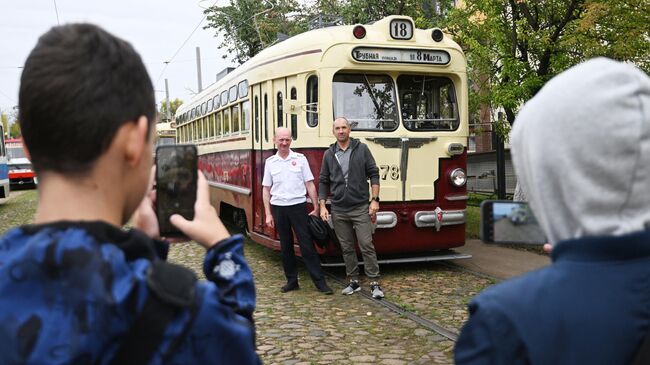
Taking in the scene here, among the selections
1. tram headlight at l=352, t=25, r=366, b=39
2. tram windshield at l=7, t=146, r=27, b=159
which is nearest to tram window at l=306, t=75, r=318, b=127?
tram headlight at l=352, t=25, r=366, b=39

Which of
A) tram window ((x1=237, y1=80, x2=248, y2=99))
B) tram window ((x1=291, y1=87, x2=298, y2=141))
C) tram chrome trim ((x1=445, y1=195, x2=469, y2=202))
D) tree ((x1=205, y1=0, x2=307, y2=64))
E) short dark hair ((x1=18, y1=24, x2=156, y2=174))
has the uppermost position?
tree ((x1=205, y1=0, x2=307, y2=64))

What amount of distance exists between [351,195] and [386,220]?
917 millimetres

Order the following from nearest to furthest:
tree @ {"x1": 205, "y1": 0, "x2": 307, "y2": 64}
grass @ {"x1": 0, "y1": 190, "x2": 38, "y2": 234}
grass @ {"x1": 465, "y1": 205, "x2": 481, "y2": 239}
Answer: grass @ {"x1": 465, "y1": 205, "x2": 481, "y2": 239}
grass @ {"x1": 0, "y1": 190, "x2": 38, "y2": 234}
tree @ {"x1": 205, "y1": 0, "x2": 307, "y2": 64}

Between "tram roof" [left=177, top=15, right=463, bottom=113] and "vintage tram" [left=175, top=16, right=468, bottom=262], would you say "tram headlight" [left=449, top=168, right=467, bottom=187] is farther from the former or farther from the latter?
"tram roof" [left=177, top=15, right=463, bottom=113]

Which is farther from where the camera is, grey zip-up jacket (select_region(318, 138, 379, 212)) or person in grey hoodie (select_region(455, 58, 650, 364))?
grey zip-up jacket (select_region(318, 138, 379, 212))

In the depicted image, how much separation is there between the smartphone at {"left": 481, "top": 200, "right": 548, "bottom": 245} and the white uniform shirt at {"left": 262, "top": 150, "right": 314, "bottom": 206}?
564cm

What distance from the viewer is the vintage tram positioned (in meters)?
7.66

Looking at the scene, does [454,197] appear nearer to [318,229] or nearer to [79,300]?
[318,229]

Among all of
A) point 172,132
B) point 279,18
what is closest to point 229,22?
point 279,18

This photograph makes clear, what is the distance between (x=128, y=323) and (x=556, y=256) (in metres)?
0.81

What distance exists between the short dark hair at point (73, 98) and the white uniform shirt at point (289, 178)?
230 inches

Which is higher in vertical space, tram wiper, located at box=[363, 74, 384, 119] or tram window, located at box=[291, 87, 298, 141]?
tram wiper, located at box=[363, 74, 384, 119]

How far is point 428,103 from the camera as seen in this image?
320 inches

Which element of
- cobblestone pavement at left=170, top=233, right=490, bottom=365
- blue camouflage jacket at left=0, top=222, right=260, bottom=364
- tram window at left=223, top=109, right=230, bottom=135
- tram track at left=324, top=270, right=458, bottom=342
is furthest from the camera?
tram window at left=223, top=109, right=230, bottom=135
